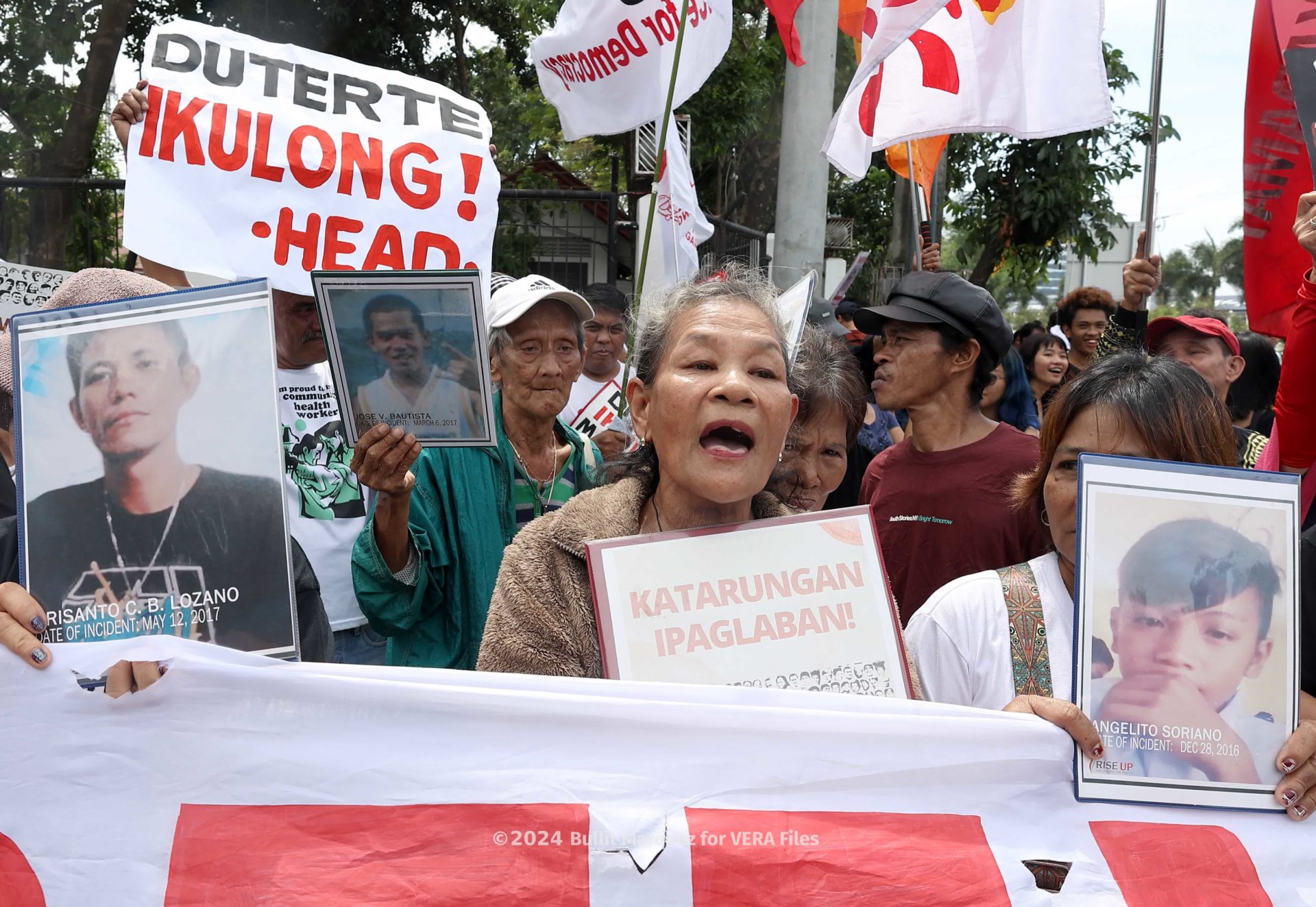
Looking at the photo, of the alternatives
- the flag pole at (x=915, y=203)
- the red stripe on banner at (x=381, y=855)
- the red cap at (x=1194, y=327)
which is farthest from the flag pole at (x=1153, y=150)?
the red stripe on banner at (x=381, y=855)

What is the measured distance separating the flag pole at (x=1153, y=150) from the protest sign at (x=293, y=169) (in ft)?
7.76

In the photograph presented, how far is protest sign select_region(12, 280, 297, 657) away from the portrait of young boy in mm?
1260

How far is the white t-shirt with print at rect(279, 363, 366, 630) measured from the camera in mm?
3203

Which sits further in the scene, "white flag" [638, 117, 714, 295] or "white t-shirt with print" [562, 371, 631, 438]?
"white flag" [638, 117, 714, 295]

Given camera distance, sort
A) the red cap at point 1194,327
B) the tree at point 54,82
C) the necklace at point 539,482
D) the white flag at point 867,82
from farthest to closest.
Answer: the tree at point 54,82, the red cap at point 1194,327, the white flag at point 867,82, the necklace at point 539,482

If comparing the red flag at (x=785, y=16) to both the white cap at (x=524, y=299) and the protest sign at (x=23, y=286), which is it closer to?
→ the white cap at (x=524, y=299)

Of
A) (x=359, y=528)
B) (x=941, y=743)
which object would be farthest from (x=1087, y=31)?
(x=941, y=743)

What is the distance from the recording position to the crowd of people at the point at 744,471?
2.01 m

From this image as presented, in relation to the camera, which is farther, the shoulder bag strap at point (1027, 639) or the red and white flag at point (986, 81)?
the red and white flag at point (986, 81)

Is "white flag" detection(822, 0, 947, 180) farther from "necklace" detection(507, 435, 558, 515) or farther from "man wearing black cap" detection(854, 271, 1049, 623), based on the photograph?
"necklace" detection(507, 435, 558, 515)

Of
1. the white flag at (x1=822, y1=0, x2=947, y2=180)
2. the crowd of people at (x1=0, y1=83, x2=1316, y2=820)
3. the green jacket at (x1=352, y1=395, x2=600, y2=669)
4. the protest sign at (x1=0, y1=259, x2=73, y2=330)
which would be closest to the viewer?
the crowd of people at (x1=0, y1=83, x2=1316, y2=820)

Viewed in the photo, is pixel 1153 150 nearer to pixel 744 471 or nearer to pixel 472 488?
pixel 472 488

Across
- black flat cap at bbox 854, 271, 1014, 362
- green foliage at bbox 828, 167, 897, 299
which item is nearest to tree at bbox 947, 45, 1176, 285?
green foliage at bbox 828, 167, 897, 299

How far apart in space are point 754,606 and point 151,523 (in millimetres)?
926
